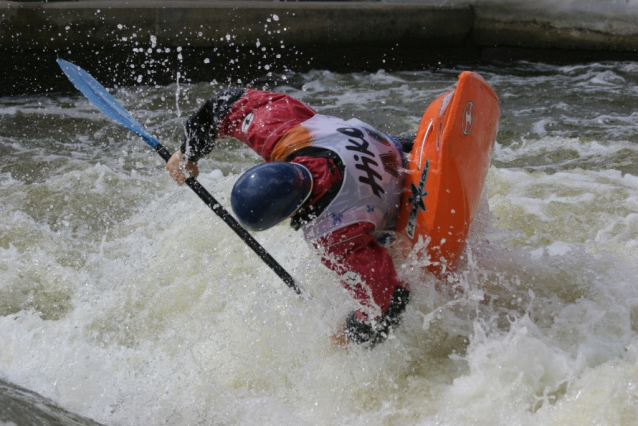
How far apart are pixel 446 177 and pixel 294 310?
1.01 m

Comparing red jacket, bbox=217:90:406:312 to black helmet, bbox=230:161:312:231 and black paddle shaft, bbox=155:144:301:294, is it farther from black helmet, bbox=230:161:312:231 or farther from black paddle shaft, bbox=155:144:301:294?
black paddle shaft, bbox=155:144:301:294

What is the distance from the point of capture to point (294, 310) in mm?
2883

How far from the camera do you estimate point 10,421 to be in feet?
6.04

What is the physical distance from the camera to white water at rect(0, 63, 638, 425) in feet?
7.98

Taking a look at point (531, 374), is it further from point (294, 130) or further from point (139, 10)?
point (139, 10)

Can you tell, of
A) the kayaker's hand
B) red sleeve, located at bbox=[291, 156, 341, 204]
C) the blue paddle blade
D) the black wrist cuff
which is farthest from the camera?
the blue paddle blade

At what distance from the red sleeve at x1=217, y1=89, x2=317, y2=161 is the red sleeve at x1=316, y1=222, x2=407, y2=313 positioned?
54 centimetres

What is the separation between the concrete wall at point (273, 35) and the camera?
7.05 meters

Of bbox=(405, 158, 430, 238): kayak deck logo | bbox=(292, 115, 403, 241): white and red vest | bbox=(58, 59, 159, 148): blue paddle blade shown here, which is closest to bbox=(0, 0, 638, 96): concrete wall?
bbox=(58, 59, 159, 148): blue paddle blade

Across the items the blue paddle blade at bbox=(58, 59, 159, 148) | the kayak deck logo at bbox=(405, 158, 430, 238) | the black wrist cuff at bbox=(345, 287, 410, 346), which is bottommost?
the black wrist cuff at bbox=(345, 287, 410, 346)

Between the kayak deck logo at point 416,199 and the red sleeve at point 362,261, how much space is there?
0.73 ft

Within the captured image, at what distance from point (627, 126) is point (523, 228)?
8.04 ft

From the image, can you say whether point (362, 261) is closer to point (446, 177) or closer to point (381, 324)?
point (381, 324)

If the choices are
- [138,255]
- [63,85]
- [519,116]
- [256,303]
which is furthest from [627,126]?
[63,85]
